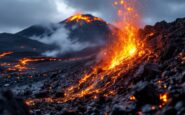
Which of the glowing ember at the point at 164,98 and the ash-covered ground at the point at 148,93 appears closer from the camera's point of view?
the ash-covered ground at the point at 148,93

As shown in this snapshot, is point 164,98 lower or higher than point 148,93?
lower

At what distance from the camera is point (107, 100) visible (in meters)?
27.9

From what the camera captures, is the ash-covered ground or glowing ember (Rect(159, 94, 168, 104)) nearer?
the ash-covered ground

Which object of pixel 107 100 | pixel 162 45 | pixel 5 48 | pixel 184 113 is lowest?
Result: pixel 184 113

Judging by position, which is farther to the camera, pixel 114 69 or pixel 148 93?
pixel 114 69

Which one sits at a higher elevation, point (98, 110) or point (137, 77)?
point (137, 77)

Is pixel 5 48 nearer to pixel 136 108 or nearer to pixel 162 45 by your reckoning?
→ pixel 162 45

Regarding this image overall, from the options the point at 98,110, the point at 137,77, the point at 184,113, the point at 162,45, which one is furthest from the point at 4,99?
the point at 162,45

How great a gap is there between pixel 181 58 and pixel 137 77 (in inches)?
149

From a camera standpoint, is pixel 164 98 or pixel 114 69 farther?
pixel 114 69

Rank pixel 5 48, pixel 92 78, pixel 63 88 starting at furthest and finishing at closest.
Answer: pixel 5 48 < pixel 63 88 < pixel 92 78

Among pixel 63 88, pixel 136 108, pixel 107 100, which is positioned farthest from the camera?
pixel 63 88

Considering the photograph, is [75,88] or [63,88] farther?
[63,88]

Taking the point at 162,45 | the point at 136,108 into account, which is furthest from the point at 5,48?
the point at 136,108
